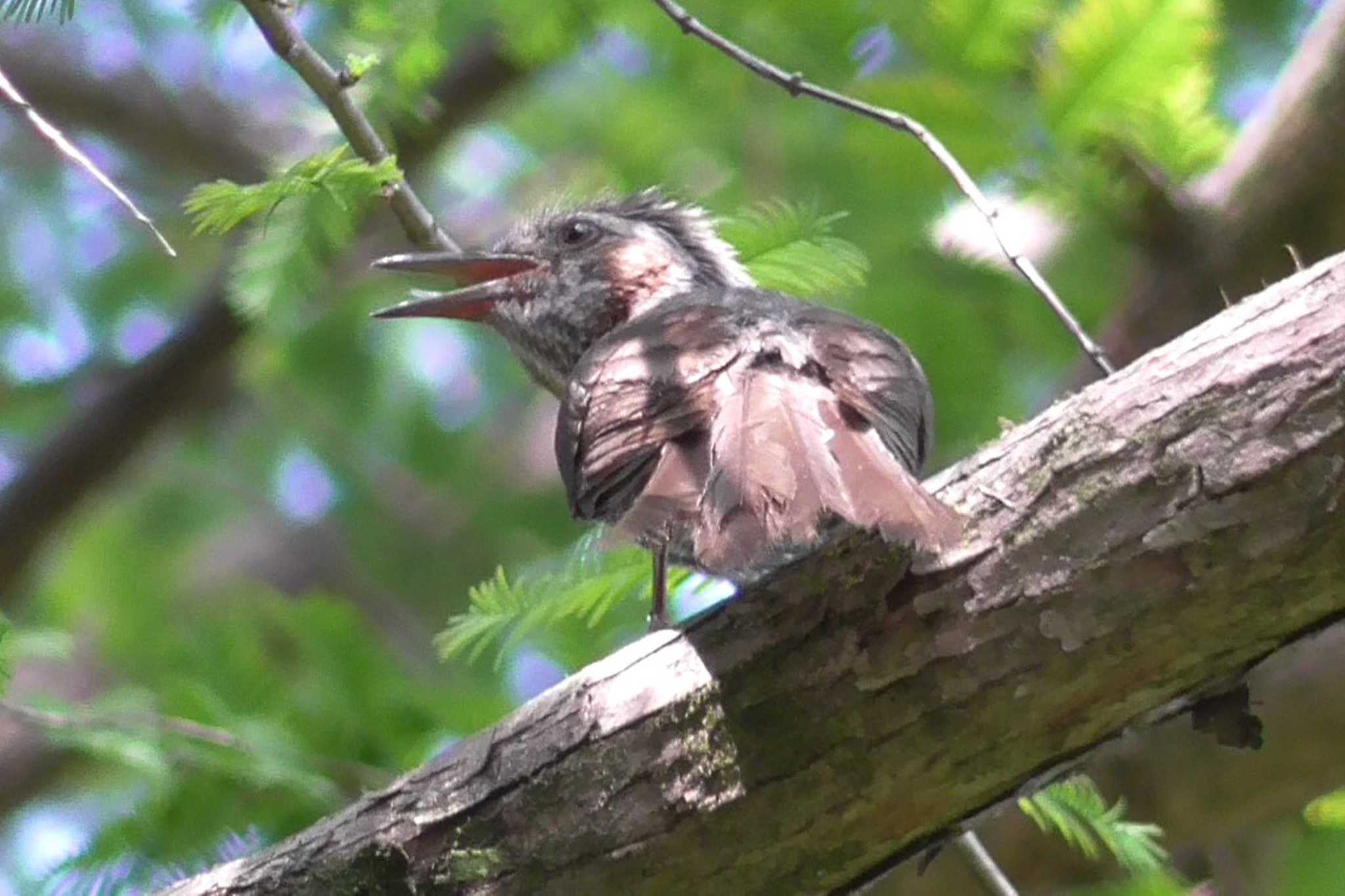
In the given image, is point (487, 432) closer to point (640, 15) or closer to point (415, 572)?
point (415, 572)

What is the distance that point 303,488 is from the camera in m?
7.38

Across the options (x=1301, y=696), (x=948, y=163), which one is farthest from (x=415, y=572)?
(x=948, y=163)

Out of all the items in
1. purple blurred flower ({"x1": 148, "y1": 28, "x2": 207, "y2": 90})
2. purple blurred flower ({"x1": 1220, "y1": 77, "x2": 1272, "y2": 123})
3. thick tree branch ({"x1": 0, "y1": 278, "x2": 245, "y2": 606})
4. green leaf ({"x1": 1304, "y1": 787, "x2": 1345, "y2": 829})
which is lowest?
green leaf ({"x1": 1304, "y1": 787, "x2": 1345, "y2": 829})

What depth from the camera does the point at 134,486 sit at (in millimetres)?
7242

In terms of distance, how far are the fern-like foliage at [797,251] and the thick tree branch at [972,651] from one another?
97cm

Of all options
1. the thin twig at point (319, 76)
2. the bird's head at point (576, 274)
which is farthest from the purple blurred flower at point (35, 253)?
the thin twig at point (319, 76)

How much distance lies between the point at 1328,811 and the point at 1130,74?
1551 millimetres

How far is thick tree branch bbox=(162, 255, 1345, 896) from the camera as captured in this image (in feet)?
7.35

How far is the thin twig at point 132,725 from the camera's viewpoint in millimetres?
3631

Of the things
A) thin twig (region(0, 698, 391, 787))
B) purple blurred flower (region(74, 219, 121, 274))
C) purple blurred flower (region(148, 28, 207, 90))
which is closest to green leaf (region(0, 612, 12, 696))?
thin twig (region(0, 698, 391, 787))

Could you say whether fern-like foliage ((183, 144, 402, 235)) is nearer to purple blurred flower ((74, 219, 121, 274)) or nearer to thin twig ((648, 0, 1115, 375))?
thin twig ((648, 0, 1115, 375))

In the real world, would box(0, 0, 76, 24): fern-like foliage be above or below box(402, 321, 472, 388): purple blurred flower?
below

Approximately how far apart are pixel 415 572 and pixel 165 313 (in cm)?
146

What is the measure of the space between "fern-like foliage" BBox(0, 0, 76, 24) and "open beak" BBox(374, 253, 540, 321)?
3.69ft
